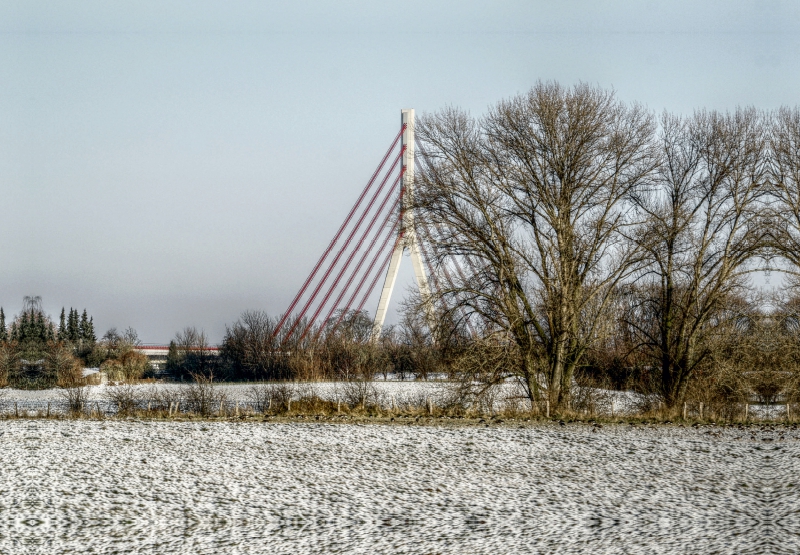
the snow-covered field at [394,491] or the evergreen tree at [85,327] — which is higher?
the evergreen tree at [85,327]

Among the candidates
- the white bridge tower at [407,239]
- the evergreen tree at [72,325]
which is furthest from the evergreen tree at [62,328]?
the white bridge tower at [407,239]

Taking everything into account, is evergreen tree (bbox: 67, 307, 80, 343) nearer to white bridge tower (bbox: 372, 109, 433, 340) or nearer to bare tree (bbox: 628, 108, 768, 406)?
white bridge tower (bbox: 372, 109, 433, 340)

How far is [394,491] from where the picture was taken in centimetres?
962

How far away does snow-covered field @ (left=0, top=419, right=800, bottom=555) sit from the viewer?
7617 millimetres

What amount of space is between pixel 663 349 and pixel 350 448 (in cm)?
1018

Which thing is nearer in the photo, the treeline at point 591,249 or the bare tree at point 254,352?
the treeline at point 591,249

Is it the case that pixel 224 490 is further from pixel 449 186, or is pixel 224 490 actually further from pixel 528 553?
pixel 449 186

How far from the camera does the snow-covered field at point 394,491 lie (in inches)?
300

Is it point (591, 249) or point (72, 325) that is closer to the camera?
point (591, 249)

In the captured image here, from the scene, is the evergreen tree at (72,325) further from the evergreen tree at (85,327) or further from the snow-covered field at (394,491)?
the snow-covered field at (394,491)

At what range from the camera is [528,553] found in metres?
7.17

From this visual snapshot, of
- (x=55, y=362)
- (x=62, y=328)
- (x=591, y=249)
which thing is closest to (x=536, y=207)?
(x=591, y=249)

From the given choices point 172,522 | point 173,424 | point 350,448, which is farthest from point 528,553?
point 173,424

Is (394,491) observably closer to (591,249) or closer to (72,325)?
(591,249)
